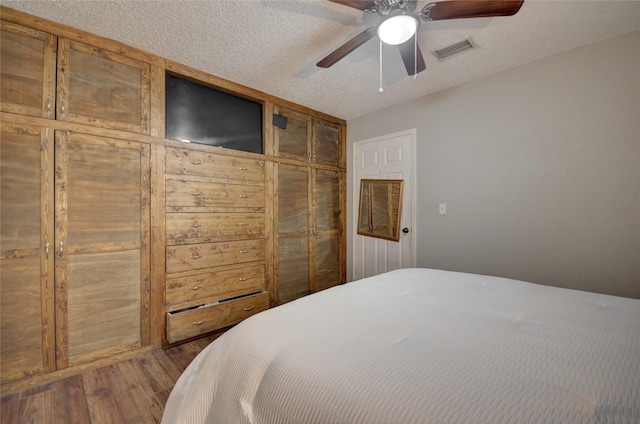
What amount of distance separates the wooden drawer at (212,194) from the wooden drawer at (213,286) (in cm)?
66

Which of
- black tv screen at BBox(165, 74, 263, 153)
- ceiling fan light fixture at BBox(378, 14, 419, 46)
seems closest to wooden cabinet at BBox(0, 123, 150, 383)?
black tv screen at BBox(165, 74, 263, 153)

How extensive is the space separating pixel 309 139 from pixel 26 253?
270 cm

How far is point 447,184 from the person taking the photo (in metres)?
2.82

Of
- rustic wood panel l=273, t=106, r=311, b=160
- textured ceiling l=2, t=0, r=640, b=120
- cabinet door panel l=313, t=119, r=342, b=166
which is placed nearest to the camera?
textured ceiling l=2, t=0, r=640, b=120

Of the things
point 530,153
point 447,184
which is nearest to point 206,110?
point 447,184

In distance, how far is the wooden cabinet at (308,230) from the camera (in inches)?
123

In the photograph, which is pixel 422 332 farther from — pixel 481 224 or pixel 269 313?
pixel 481 224

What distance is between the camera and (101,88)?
200 cm

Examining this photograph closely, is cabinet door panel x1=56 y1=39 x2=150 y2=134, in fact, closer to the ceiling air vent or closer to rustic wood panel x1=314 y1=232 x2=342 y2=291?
rustic wood panel x1=314 y1=232 x2=342 y2=291

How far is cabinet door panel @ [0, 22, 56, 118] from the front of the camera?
5.56 feet

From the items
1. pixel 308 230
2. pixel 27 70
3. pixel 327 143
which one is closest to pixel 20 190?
pixel 27 70

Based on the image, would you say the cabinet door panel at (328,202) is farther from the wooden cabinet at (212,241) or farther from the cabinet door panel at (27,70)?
the cabinet door panel at (27,70)

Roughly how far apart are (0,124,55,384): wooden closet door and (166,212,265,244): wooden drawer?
76 cm

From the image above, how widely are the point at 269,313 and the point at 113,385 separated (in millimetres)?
1456
